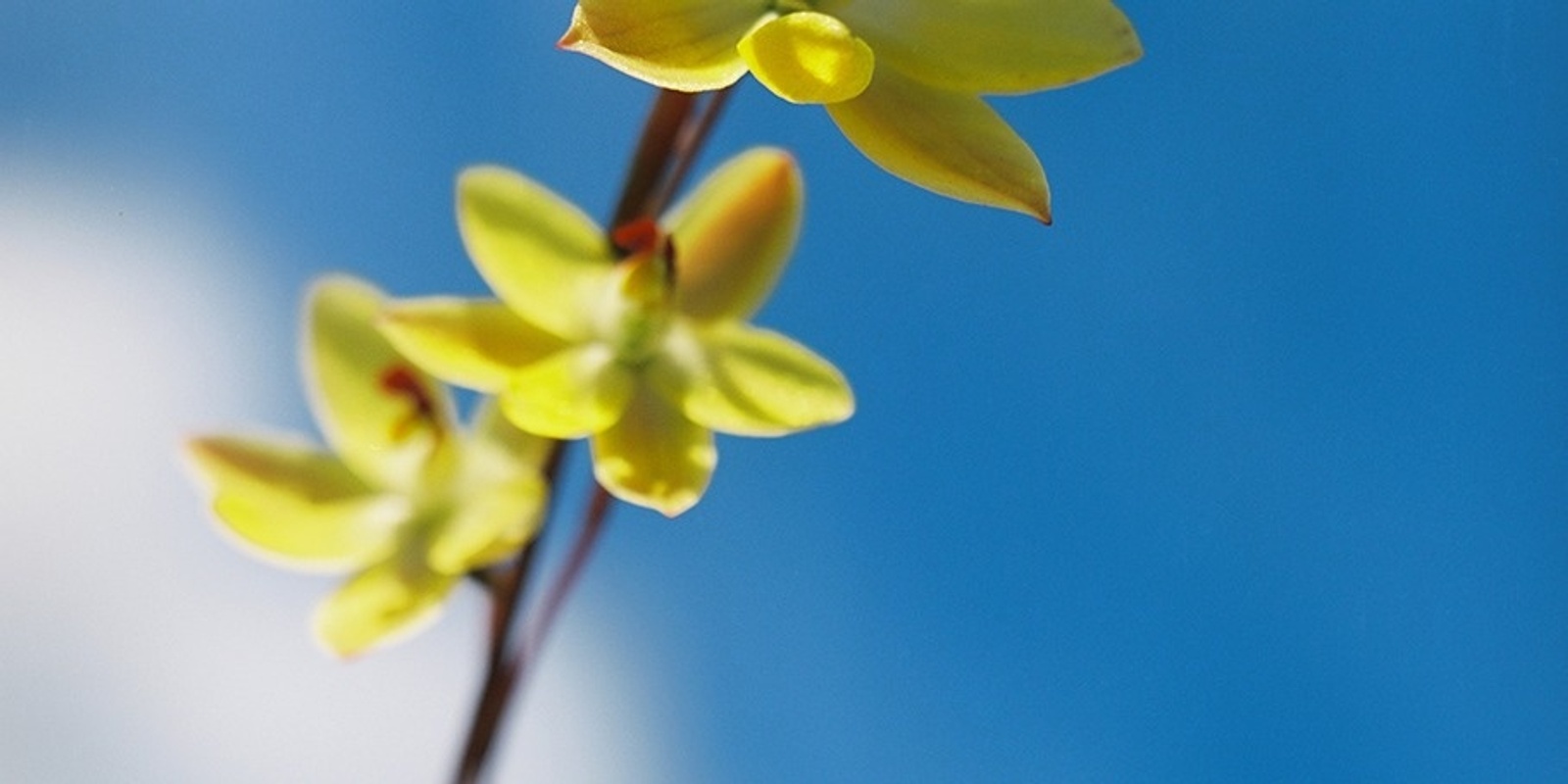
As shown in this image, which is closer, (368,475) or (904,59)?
(904,59)

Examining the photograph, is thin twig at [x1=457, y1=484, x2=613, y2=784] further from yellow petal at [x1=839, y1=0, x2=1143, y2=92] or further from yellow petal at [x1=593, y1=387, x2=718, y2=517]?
yellow petal at [x1=839, y1=0, x2=1143, y2=92]

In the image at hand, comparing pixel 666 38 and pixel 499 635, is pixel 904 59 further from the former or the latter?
pixel 499 635

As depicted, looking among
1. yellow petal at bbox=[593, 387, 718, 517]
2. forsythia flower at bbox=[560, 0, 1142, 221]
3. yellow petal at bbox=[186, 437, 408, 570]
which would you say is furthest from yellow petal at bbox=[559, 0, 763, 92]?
yellow petal at bbox=[186, 437, 408, 570]

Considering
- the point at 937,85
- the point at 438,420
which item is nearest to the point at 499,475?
the point at 438,420

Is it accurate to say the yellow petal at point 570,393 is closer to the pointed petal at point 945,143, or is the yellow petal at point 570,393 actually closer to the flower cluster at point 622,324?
the flower cluster at point 622,324

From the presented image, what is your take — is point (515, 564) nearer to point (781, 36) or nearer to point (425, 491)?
point (425, 491)

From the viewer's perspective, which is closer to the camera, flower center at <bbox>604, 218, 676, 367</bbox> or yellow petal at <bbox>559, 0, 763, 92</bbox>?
yellow petal at <bbox>559, 0, 763, 92</bbox>

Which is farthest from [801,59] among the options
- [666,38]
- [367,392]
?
[367,392]
